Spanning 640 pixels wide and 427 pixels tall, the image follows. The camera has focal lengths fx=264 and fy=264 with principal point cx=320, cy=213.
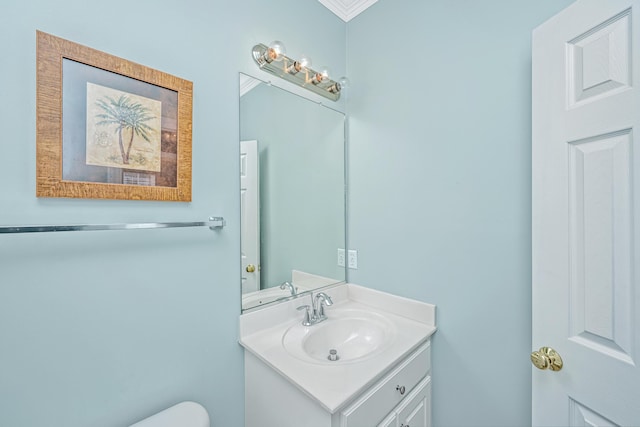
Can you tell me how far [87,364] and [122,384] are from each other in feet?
0.45

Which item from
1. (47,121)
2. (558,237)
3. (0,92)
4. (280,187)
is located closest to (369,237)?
(280,187)

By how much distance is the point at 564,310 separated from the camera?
0.79 meters

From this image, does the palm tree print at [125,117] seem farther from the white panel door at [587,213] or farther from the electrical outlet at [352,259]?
the white panel door at [587,213]

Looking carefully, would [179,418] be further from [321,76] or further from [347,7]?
[347,7]

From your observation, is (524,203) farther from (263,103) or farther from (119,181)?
(119,181)

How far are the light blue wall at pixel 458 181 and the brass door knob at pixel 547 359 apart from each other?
0.74 feet

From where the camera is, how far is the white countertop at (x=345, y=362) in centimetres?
86

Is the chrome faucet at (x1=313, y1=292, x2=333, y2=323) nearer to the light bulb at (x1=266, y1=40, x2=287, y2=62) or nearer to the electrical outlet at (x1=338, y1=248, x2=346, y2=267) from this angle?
the electrical outlet at (x1=338, y1=248, x2=346, y2=267)

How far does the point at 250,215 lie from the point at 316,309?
1.96ft

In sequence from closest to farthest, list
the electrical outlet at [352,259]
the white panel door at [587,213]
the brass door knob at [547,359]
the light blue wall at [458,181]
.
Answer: the white panel door at [587,213] < the brass door knob at [547,359] < the light blue wall at [458,181] < the electrical outlet at [352,259]

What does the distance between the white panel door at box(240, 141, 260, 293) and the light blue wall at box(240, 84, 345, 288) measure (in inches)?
1.2

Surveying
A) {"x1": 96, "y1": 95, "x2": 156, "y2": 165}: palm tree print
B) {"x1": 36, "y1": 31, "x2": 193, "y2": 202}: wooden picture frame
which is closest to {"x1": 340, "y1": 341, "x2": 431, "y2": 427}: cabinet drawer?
{"x1": 36, "y1": 31, "x2": 193, "y2": 202}: wooden picture frame

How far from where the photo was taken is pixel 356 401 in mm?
860

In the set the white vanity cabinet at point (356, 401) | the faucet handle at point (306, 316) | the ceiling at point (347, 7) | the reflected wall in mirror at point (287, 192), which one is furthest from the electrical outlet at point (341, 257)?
the ceiling at point (347, 7)
